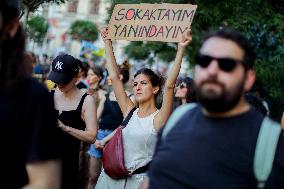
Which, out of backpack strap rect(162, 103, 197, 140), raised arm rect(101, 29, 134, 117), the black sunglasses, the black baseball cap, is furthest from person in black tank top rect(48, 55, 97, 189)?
the black sunglasses

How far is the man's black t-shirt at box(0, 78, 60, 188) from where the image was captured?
221cm

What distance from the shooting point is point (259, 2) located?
7.59 metres

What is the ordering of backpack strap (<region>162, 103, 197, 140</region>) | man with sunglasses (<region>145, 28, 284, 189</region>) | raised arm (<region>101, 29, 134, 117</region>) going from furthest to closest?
raised arm (<region>101, 29, 134, 117</region>) < backpack strap (<region>162, 103, 197, 140</region>) < man with sunglasses (<region>145, 28, 284, 189</region>)

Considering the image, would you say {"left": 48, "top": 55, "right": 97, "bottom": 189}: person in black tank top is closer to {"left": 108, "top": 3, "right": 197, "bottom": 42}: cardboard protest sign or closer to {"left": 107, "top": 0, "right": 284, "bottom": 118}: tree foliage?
{"left": 108, "top": 3, "right": 197, "bottom": 42}: cardboard protest sign

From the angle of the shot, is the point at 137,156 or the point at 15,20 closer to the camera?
the point at 15,20

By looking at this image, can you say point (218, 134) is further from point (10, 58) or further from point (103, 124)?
point (103, 124)

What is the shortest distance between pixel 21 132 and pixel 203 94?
92 cm

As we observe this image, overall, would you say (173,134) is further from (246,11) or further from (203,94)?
(246,11)

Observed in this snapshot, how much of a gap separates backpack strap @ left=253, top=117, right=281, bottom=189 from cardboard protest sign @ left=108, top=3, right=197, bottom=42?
2368mm

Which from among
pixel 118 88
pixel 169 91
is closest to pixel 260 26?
pixel 118 88

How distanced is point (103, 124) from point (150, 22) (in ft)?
8.13

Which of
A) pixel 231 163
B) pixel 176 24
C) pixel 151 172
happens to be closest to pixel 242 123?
pixel 231 163

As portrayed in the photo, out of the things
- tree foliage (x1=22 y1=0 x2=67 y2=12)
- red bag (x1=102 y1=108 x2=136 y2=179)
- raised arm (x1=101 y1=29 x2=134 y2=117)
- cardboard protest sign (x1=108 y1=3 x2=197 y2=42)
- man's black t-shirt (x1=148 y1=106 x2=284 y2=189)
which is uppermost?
tree foliage (x1=22 y1=0 x2=67 y2=12)

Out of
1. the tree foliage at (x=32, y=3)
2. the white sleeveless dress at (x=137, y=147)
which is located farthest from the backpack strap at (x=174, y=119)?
the tree foliage at (x=32, y=3)
